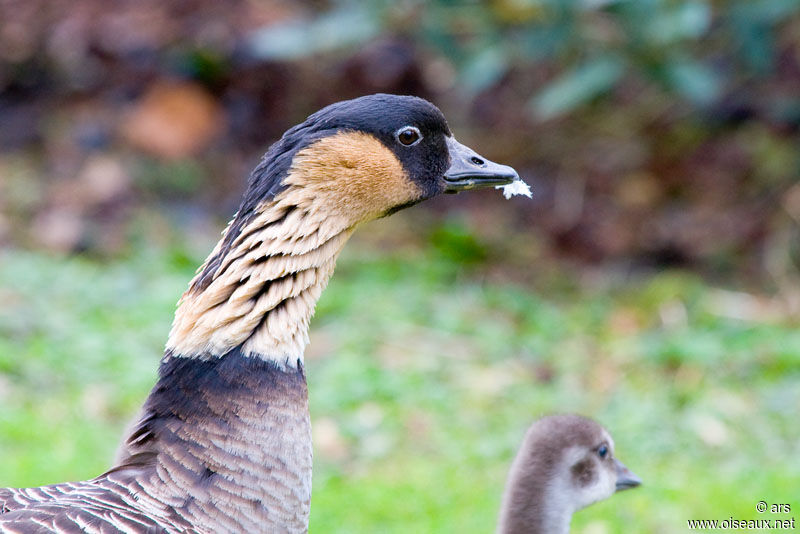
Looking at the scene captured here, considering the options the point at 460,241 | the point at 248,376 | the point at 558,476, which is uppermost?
the point at 460,241

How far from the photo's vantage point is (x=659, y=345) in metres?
7.02

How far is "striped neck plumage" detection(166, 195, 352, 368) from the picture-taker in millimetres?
3277

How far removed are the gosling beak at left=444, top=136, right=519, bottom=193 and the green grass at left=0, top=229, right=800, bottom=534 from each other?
2078mm

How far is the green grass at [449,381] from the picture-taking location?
5.50 m

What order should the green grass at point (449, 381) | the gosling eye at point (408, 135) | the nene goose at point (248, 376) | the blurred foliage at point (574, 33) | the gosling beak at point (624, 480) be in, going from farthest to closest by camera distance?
1. the blurred foliage at point (574, 33)
2. the green grass at point (449, 381)
3. the gosling beak at point (624, 480)
4. the gosling eye at point (408, 135)
5. the nene goose at point (248, 376)

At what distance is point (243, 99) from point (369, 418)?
4.54m

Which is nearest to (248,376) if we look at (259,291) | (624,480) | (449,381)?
(259,291)

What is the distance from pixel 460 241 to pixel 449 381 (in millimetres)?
1933

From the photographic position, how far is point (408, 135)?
12.0 ft

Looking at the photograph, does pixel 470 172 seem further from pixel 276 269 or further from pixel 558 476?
pixel 558 476

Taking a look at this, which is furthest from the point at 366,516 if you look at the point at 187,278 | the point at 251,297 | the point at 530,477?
the point at 187,278

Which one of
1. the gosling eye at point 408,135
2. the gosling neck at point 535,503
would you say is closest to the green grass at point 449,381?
the gosling neck at point 535,503

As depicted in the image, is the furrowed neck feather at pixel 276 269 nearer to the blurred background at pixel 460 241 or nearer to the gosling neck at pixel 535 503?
the gosling neck at pixel 535 503

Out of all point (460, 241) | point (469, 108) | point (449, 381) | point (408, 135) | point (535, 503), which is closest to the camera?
point (408, 135)
